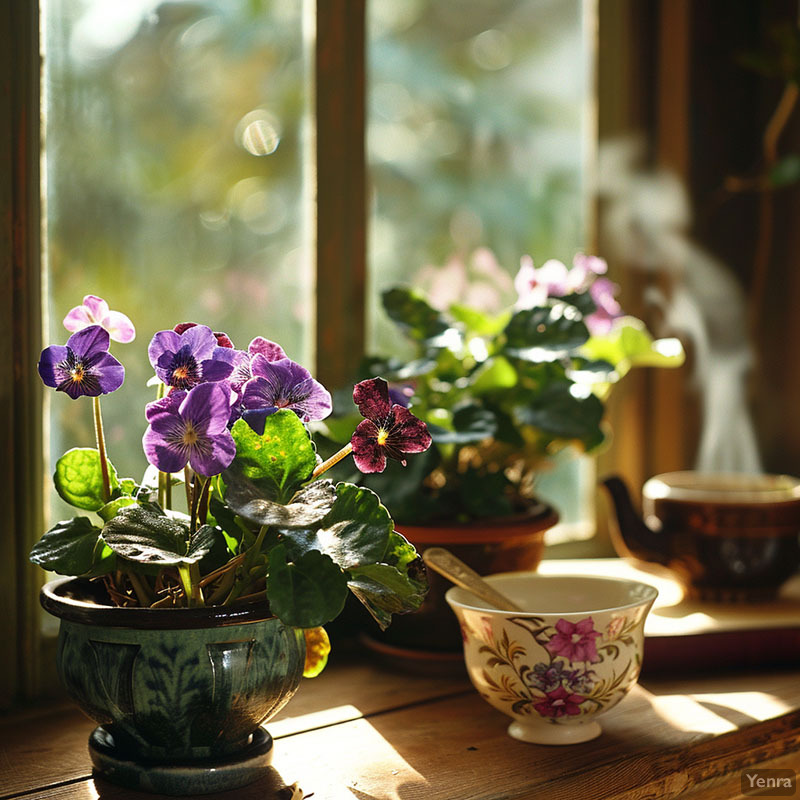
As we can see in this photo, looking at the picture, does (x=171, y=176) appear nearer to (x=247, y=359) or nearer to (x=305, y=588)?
(x=247, y=359)

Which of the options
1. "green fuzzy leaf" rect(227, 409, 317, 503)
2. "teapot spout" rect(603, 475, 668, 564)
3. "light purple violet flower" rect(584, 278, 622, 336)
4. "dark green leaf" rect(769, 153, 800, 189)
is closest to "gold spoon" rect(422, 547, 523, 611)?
"green fuzzy leaf" rect(227, 409, 317, 503)

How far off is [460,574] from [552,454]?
0.33 metres

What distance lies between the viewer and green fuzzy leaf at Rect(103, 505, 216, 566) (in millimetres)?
756

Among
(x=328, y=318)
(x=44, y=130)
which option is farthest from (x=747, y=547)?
(x=44, y=130)

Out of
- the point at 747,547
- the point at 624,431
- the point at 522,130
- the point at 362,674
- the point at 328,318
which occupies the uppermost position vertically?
the point at 522,130

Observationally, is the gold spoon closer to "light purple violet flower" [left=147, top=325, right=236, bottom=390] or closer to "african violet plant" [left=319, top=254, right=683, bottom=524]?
"african violet plant" [left=319, top=254, right=683, bottom=524]

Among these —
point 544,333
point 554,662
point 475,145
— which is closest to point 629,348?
point 544,333

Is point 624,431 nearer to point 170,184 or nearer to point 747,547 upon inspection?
point 747,547

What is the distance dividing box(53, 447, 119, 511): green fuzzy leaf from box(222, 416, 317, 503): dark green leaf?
0.16m

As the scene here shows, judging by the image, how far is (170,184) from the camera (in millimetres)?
1216

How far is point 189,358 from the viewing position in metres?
0.80

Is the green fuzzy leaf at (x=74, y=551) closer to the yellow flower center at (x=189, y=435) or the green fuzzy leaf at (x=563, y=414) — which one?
the yellow flower center at (x=189, y=435)

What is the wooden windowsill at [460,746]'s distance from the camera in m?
0.88

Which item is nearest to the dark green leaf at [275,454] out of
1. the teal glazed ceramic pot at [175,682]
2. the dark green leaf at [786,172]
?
the teal glazed ceramic pot at [175,682]
